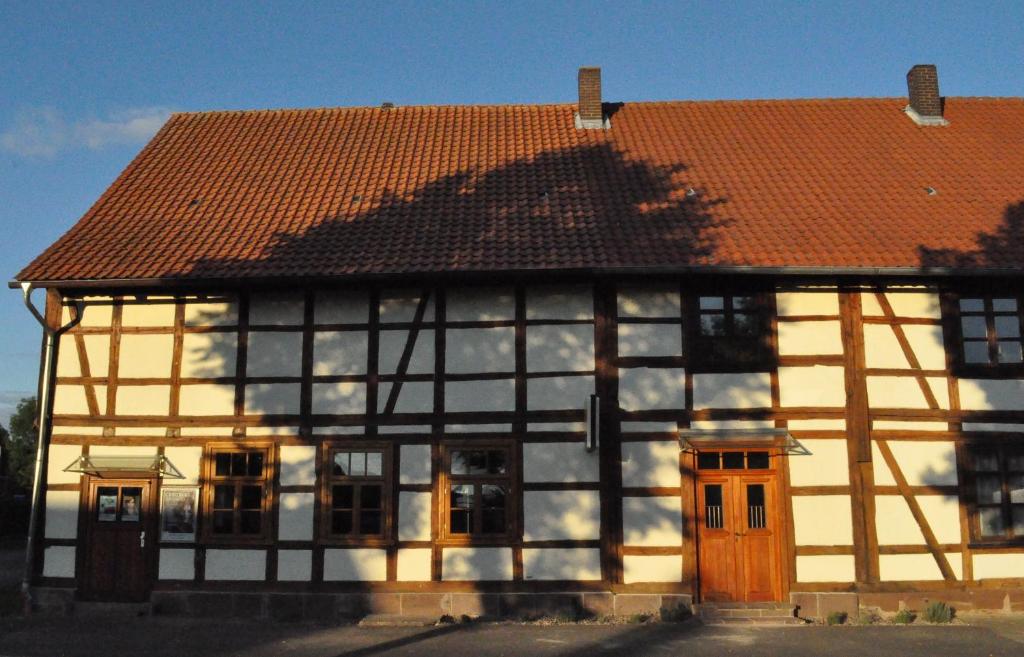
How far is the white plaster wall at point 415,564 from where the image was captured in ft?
40.4

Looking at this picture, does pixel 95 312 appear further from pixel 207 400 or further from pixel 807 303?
pixel 807 303

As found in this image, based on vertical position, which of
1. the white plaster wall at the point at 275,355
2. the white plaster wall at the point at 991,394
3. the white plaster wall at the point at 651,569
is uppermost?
the white plaster wall at the point at 275,355

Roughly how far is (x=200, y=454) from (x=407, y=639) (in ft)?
14.0

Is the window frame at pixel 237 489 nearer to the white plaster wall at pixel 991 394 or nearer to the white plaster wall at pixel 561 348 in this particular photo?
the white plaster wall at pixel 561 348

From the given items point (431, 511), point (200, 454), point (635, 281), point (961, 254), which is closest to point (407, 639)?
point (431, 511)

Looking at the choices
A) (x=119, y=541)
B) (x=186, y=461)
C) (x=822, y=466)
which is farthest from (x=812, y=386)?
(x=119, y=541)

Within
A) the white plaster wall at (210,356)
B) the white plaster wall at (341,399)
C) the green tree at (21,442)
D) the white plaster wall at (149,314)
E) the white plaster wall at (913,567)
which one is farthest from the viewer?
the green tree at (21,442)

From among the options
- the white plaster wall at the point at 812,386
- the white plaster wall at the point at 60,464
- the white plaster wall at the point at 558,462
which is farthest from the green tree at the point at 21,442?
the white plaster wall at the point at 812,386

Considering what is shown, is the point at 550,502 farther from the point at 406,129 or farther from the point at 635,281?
the point at 406,129

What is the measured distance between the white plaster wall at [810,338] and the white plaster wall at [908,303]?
548 millimetres

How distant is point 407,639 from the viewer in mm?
10938

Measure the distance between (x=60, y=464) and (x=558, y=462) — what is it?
7.23m

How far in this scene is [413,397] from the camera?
41.8ft

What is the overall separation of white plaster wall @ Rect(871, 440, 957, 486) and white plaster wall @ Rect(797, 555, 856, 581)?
118 cm
